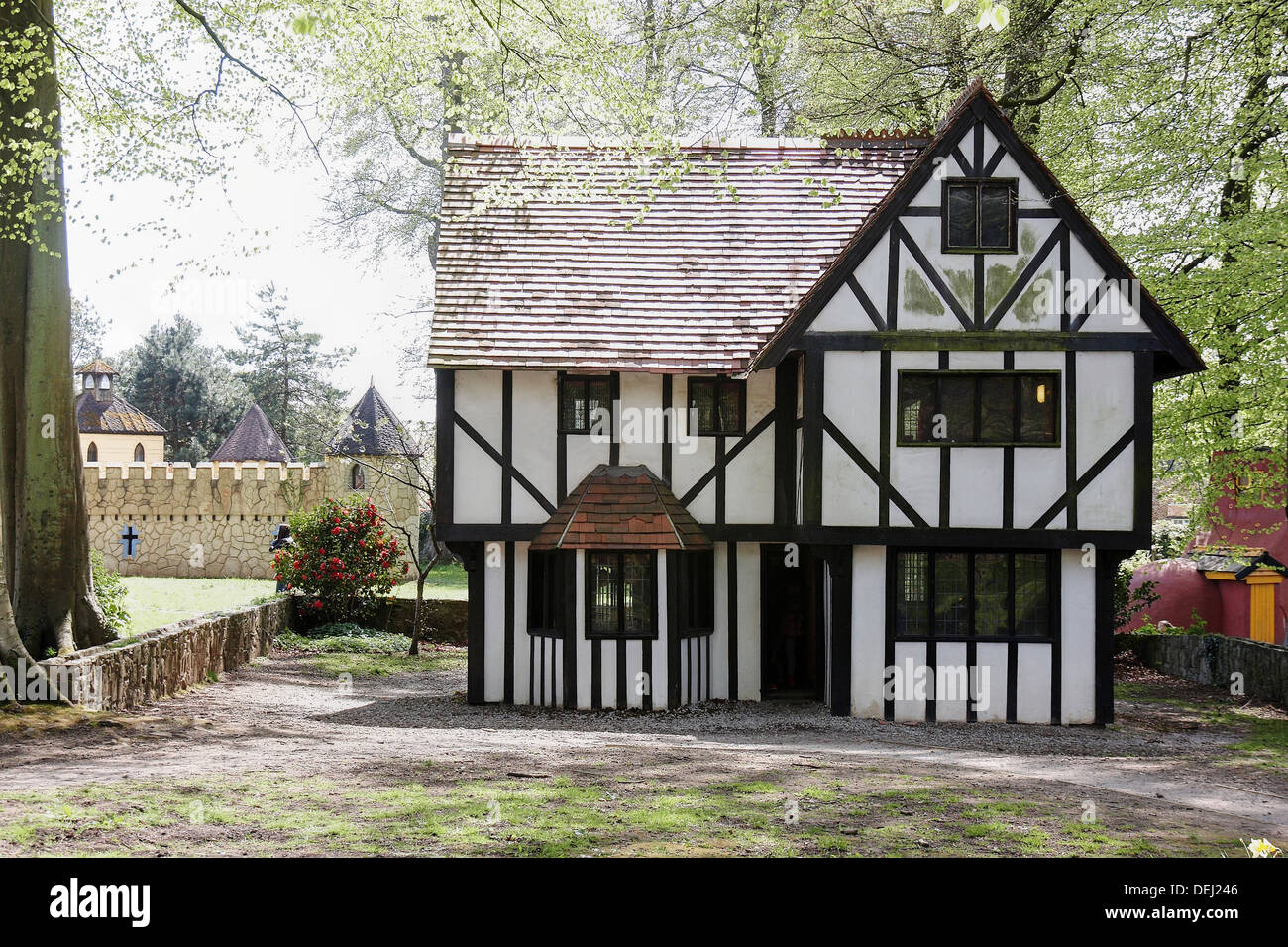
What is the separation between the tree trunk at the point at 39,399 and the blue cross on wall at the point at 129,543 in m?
21.3

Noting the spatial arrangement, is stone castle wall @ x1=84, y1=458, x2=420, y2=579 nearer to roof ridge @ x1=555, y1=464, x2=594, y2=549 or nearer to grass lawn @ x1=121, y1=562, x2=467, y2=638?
grass lawn @ x1=121, y1=562, x2=467, y2=638

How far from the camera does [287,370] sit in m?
57.4

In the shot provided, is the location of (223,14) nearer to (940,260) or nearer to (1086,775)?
(940,260)

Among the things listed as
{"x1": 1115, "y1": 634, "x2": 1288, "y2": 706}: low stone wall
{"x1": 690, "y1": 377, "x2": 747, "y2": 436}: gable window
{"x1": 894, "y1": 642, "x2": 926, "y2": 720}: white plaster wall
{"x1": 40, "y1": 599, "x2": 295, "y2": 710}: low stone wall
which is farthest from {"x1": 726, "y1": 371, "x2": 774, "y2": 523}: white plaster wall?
{"x1": 1115, "y1": 634, "x2": 1288, "y2": 706}: low stone wall

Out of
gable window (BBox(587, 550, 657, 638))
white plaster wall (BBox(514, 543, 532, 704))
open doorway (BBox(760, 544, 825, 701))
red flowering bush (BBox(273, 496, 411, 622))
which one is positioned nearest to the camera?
gable window (BBox(587, 550, 657, 638))

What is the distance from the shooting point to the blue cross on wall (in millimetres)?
33469

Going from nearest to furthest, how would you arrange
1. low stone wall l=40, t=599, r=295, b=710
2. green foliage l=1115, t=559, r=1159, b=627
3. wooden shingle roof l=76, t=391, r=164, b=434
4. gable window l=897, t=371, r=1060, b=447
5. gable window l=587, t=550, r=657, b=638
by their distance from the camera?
low stone wall l=40, t=599, r=295, b=710 → gable window l=897, t=371, r=1060, b=447 → gable window l=587, t=550, r=657, b=638 → green foliage l=1115, t=559, r=1159, b=627 → wooden shingle roof l=76, t=391, r=164, b=434

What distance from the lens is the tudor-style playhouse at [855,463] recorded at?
48.4 ft

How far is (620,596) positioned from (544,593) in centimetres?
120

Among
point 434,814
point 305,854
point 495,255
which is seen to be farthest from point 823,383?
point 305,854

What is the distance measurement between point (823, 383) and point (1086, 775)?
6.24 metres

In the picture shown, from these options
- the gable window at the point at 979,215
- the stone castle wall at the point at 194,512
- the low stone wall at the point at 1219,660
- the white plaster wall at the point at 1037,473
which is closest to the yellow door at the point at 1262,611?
the low stone wall at the point at 1219,660

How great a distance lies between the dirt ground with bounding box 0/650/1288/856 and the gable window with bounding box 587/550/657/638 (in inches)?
46.2

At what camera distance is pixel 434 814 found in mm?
7395
